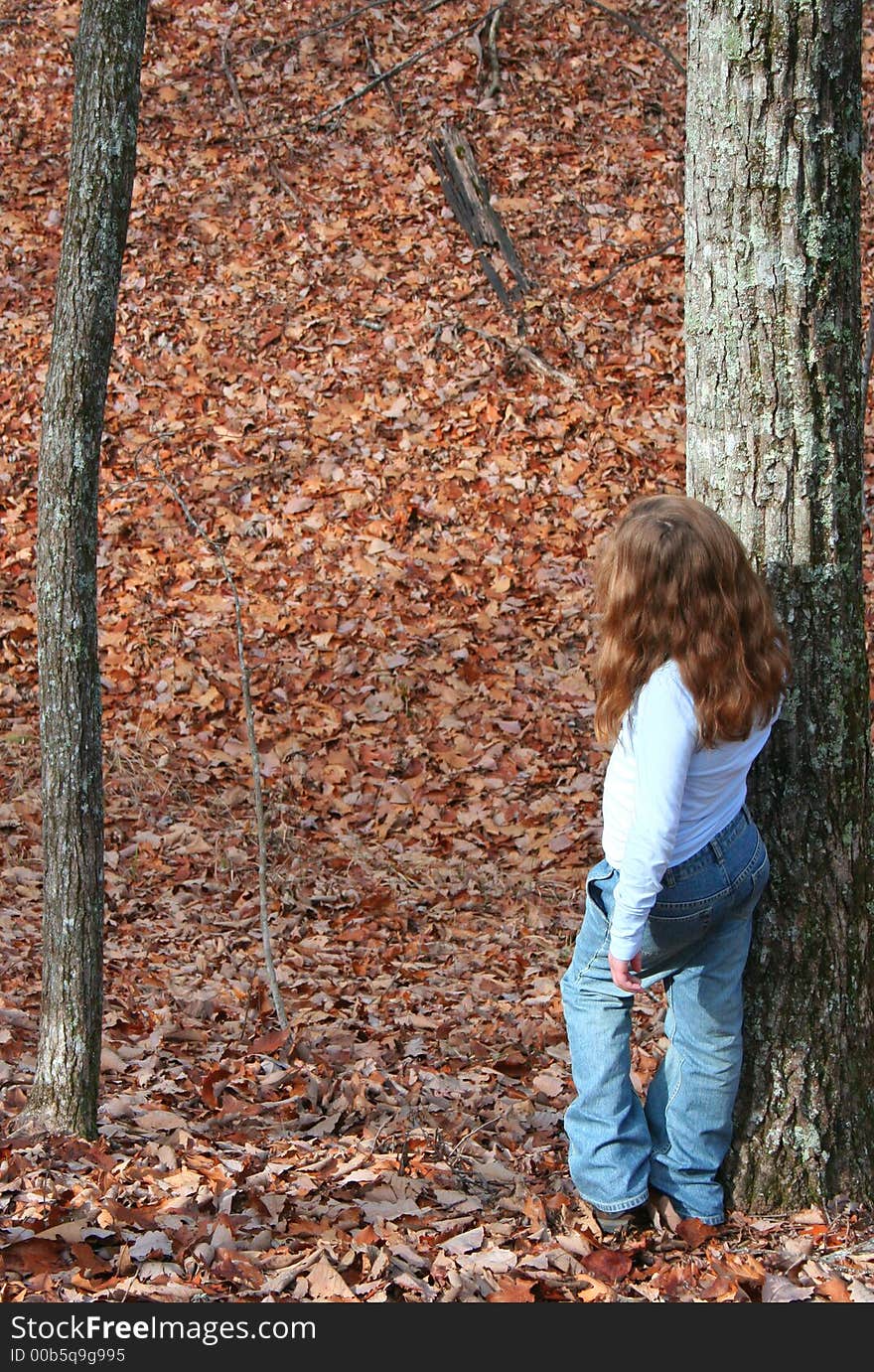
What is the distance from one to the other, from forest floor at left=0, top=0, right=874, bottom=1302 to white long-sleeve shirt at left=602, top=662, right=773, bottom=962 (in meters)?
0.98

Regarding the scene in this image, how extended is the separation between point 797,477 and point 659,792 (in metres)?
0.89

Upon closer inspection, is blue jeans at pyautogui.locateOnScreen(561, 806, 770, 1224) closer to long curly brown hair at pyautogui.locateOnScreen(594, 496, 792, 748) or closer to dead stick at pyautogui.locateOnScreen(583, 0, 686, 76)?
long curly brown hair at pyautogui.locateOnScreen(594, 496, 792, 748)

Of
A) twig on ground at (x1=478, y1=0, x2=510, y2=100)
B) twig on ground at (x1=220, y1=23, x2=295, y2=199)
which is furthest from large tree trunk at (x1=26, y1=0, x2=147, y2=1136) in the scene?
twig on ground at (x1=478, y1=0, x2=510, y2=100)

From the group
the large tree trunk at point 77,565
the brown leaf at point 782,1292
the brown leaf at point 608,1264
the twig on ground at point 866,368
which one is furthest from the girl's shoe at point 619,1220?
the twig on ground at point 866,368

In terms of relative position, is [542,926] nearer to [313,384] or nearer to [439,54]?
[313,384]

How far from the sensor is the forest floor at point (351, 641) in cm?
328

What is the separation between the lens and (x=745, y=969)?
3.15m

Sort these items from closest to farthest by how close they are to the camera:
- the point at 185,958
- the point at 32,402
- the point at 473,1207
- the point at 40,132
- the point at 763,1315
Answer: the point at 763,1315, the point at 473,1207, the point at 185,958, the point at 32,402, the point at 40,132

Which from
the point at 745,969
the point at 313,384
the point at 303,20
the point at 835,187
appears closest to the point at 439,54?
the point at 303,20

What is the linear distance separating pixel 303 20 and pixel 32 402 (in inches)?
264

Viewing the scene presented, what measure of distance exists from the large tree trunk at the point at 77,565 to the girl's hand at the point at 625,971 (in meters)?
1.75

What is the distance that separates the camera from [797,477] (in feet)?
9.81

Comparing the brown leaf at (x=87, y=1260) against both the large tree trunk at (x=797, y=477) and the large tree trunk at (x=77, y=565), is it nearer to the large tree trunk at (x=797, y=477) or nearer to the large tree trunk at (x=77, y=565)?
the large tree trunk at (x=77, y=565)

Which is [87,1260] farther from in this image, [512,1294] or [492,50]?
[492,50]
